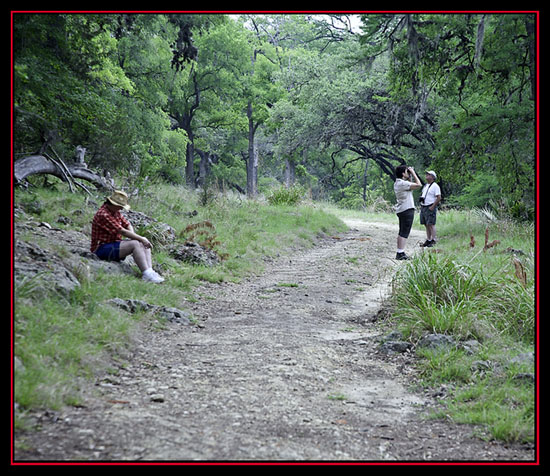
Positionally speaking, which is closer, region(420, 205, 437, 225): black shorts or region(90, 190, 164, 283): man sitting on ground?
region(90, 190, 164, 283): man sitting on ground

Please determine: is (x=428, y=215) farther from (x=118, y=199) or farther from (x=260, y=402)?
(x=260, y=402)

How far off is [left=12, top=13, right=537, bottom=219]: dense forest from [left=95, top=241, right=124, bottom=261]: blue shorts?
2359mm

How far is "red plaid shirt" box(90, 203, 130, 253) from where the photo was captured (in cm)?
726

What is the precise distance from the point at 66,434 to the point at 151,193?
35.6ft

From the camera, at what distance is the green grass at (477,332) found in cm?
371

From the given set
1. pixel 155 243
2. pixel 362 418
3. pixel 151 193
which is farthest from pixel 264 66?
pixel 362 418

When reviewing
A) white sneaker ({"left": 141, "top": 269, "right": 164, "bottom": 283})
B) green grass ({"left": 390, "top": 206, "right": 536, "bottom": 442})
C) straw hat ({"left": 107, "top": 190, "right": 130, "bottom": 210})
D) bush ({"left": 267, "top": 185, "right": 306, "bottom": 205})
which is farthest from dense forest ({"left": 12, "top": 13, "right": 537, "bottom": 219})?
green grass ({"left": 390, "top": 206, "right": 536, "bottom": 442})

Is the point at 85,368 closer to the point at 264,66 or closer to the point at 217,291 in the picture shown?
the point at 217,291

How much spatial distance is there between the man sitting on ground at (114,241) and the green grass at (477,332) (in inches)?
144

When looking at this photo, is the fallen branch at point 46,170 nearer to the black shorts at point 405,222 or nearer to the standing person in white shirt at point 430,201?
the black shorts at point 405,222

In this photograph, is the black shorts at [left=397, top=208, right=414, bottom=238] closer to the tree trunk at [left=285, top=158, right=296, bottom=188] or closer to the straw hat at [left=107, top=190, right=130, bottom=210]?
the straw hat at [left=107, top=190, right=130, bottom=210]

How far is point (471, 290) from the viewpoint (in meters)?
6.05

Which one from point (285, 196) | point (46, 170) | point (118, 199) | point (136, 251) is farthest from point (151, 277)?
point (285, 196)

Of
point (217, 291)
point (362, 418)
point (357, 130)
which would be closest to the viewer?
point (362, 418)
